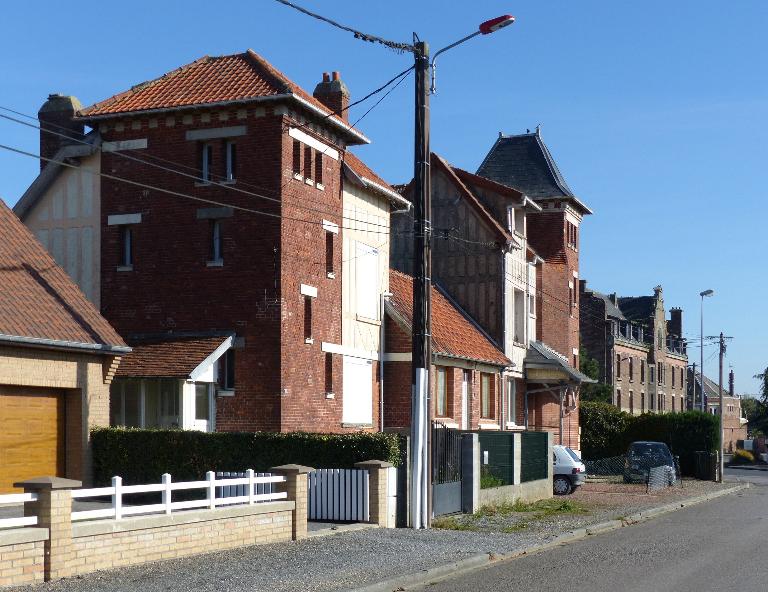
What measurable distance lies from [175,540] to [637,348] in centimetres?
7210

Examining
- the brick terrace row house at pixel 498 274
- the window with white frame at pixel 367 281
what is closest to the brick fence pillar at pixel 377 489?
the window with white frame at pixel 367 281

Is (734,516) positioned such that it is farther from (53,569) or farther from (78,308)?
(53,569)

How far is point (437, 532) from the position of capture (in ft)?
66.7

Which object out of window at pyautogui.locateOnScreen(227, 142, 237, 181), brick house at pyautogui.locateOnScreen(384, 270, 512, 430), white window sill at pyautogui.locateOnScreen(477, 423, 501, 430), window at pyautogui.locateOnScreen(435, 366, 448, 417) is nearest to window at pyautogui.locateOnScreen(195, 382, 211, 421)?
window at pyautogui.locateOnScreen(227, 142, 237, 181)

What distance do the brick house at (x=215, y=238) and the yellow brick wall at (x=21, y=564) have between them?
1312 cm

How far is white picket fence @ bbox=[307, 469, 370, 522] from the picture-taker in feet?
66.8

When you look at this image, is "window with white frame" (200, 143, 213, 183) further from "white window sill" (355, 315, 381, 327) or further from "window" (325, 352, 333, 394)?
"white window sill" (355, 315, 381, 327)

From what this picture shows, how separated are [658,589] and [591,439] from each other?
39743mm

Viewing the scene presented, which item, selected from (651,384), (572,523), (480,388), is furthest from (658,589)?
(651,384)

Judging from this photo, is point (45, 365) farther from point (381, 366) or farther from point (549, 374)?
point (549, 374)

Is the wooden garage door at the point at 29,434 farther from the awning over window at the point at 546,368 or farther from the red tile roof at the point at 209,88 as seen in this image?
the awning over window at the point at 546,368

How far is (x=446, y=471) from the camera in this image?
2394cm

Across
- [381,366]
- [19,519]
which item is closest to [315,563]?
[19,519]

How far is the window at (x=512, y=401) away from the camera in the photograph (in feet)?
141
